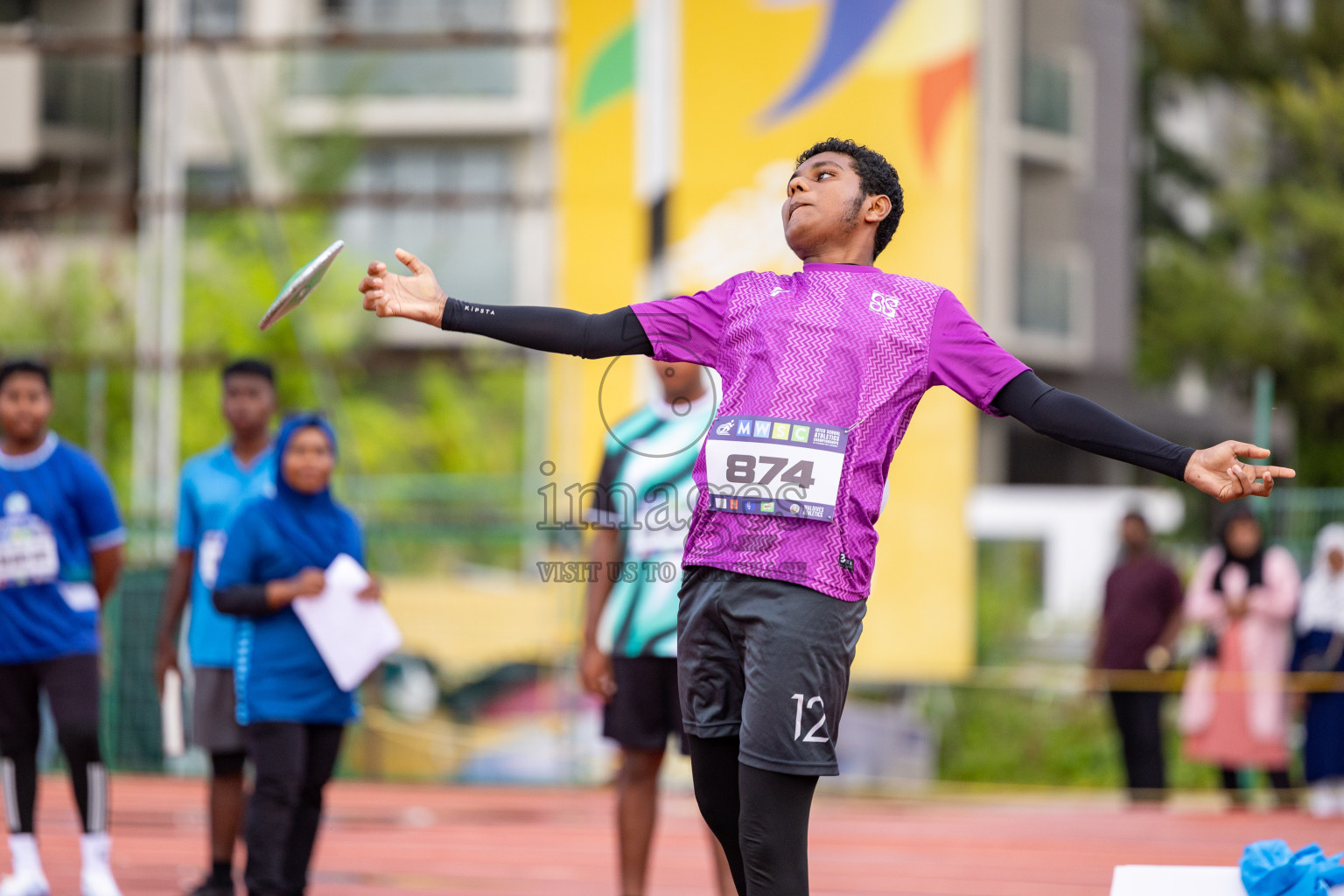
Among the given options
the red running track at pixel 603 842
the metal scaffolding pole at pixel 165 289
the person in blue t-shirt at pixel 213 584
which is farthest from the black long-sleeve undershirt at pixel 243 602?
the metal scaffolding pole at pixel 165 289

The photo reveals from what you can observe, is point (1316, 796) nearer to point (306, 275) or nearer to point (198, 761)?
point (198, 761)

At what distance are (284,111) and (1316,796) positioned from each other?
2257 cm

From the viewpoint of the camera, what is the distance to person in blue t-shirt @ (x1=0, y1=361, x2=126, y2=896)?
634 cm

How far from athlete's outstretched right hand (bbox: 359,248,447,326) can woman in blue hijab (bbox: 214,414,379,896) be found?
2.16 meters

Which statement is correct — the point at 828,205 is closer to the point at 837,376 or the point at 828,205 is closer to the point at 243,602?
the point at 837,376

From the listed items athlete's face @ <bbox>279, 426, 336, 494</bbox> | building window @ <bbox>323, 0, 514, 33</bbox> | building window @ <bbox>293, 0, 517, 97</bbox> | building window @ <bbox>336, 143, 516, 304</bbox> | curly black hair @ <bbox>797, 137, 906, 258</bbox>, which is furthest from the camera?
building window @ <bbox>336, 143, 516, 304</bbox>

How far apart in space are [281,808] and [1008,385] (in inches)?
123

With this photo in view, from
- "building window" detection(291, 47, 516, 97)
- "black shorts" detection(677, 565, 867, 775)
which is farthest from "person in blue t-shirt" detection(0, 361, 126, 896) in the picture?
"building window" detection(291, 47, 516, 97)

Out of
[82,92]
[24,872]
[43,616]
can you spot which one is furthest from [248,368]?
[82,92]

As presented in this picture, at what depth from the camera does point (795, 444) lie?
140 inches

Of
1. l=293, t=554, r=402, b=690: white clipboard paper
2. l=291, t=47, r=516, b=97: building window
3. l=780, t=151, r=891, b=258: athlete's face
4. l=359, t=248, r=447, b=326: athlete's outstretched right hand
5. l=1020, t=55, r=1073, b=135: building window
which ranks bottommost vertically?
l=293, t=554, r=402, b=690: white clipboard paper

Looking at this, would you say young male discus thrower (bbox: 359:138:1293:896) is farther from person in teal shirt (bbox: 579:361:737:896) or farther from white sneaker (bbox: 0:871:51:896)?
white sneaker (bbox: 0:871:51:896)

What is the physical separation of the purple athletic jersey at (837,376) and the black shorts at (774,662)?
4cm

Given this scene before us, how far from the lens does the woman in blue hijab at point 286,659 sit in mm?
5594
